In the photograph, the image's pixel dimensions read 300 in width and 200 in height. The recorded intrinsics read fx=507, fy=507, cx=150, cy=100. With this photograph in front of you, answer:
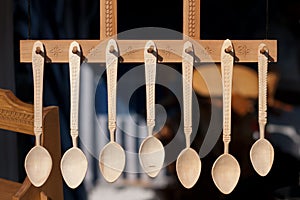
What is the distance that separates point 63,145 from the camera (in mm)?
1548

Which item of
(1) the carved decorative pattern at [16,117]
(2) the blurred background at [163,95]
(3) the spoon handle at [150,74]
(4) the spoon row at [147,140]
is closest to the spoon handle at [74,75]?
(4) the spoon row at [147,140]

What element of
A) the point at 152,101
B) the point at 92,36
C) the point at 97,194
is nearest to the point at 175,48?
the point at 152,101

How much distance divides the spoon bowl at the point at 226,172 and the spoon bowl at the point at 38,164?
29cm

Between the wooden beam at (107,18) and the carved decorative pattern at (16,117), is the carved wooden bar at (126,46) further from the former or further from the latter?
the carved decorative pattern at (16,117)

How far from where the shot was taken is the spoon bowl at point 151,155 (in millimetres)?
861

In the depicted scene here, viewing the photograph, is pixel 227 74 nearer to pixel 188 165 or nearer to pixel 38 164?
pixel 188 165

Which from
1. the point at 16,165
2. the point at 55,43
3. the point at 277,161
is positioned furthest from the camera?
the point at 277,161

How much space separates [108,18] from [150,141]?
0.22 m

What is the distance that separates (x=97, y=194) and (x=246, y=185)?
473 millimetres

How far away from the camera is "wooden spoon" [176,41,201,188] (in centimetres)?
83

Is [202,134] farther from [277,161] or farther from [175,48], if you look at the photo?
[175,48]

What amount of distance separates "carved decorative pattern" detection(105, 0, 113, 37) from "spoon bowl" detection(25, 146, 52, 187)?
231 millimetres

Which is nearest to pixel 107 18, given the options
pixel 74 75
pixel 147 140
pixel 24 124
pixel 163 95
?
pixel 74 75

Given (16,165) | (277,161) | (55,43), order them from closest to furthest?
(55,43)
(16,165)
(277,161)
